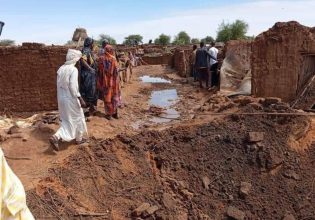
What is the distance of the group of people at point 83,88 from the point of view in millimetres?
6672

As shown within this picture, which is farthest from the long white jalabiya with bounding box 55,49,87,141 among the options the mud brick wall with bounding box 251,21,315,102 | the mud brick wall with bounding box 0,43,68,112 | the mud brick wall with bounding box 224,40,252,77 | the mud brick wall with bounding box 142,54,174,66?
the mud brick wall with bounding box 142,54,174,66

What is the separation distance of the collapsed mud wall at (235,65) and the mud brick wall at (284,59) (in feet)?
7.91

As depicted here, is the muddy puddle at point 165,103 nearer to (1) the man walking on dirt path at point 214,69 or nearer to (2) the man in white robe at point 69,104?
(1) the man walking on dirt path at point 214,69

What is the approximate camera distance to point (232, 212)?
618cm

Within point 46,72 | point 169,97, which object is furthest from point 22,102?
point 169,97

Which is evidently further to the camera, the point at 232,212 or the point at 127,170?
the point at 127,170

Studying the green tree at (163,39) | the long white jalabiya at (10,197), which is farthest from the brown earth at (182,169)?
the green tree at (163,39)

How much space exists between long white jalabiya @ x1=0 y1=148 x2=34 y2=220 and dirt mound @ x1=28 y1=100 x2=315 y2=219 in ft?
9.15

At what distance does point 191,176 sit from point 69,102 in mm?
2319

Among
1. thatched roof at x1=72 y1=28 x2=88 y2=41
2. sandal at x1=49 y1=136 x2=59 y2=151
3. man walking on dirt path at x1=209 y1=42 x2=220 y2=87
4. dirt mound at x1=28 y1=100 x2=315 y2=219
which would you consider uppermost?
thatched roof at x1=72 y1=28 x2=88 y2=41

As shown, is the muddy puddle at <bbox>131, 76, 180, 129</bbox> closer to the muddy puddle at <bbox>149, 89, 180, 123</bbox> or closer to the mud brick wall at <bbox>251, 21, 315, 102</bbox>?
the muddy puddle at <bbox>149, 89, 180, 123</bbox>

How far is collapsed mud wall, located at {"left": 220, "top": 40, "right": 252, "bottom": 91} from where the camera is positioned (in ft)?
43.2

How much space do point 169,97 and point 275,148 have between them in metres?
6.74

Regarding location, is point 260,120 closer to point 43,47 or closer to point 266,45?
point 266,45
